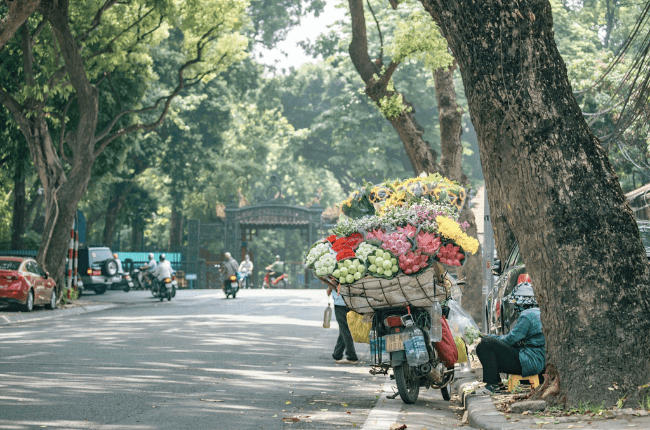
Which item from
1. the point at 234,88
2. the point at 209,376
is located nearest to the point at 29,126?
the point at 209,376

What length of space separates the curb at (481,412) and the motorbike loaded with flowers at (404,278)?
43 centimetres

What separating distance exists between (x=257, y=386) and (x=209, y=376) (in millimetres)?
817

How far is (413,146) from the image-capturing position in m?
19.2

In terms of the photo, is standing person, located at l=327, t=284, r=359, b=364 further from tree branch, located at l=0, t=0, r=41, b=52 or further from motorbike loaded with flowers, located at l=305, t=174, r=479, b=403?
tree branch, located at l=0, t=0, r=41, b=52

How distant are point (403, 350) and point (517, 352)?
1129 millimetres

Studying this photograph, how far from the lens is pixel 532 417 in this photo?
273 inches

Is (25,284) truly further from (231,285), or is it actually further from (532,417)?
(532,417)

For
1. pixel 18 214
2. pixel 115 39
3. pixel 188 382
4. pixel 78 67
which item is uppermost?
pixel 115 39

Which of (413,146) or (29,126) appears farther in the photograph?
(29,126)

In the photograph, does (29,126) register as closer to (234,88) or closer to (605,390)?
(605,390)

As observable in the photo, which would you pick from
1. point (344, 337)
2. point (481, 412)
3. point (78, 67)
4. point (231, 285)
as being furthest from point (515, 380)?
point (231, 285)

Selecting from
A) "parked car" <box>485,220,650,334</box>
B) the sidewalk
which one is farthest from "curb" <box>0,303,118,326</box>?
the sidewalk

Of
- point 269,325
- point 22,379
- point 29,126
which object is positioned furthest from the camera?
point 29,126

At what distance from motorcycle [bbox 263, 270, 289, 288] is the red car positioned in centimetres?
2435
